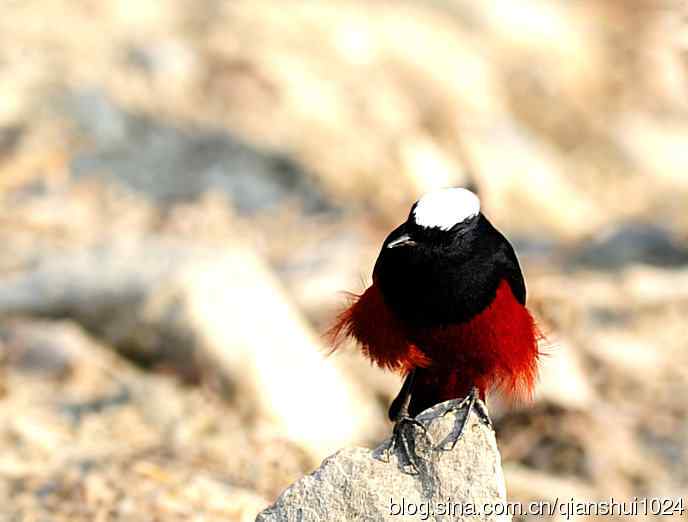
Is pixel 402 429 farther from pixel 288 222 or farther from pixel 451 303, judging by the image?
pixel 288 222

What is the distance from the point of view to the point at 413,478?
13.6ft

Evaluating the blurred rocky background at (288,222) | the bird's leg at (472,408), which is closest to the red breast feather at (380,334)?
the bird's leg at (472,408)

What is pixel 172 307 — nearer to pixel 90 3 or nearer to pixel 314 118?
pixel 314 118

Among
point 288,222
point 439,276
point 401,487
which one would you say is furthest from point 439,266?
point 288,222

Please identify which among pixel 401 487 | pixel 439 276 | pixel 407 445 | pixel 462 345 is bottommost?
pixel 401 487

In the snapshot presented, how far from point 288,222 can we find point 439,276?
6423mm

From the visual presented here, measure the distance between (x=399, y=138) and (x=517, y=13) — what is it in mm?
5130

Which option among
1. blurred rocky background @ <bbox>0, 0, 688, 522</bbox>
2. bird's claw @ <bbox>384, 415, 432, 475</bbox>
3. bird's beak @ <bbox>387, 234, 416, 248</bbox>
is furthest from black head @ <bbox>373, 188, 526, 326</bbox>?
blurred rocky background @ <bbox>0, 0, 688, 522</bbox>

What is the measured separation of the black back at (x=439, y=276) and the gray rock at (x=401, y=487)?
1.69 ft

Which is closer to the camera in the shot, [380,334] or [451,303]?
[451,303]

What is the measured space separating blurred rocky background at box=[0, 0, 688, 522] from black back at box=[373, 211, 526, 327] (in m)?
1.21

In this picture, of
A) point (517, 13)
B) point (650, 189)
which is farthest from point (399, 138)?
point (517, 13)

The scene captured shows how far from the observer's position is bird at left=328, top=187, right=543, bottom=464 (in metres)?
4.52

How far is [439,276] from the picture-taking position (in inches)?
178
